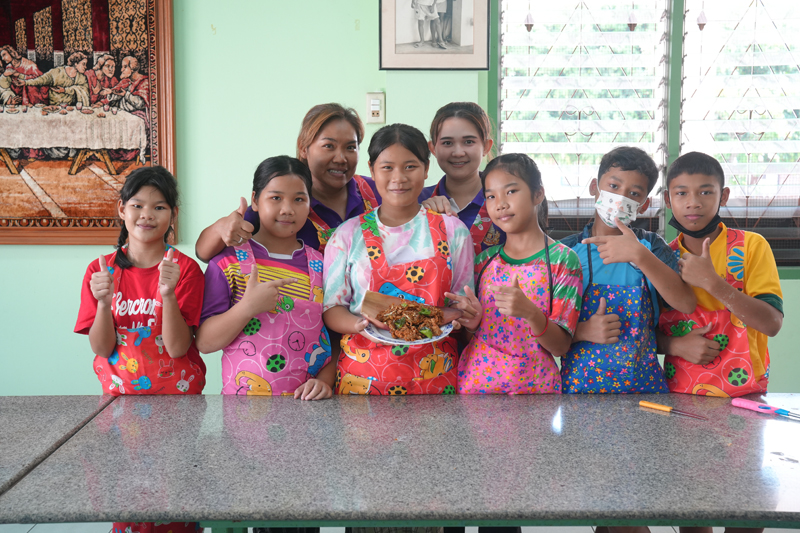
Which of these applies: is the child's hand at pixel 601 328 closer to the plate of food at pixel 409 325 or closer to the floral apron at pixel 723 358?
the floral apron at pixel 723 358

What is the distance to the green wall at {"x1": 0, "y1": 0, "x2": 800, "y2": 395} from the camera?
3.13 meters

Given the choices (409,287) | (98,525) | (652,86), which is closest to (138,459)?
(409,287)

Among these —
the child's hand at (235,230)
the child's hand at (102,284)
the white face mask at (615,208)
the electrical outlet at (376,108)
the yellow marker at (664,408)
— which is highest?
the electrical outlet at (376,108)

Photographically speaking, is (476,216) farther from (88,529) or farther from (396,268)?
(88,529)

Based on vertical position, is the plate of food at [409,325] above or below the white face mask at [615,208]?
below

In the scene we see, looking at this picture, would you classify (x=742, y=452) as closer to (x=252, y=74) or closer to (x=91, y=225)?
(x=252, y=74)

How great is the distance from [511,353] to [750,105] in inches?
112

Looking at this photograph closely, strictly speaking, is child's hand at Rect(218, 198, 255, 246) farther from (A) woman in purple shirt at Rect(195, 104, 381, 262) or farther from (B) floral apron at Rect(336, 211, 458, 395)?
(B) floral apron at Rect(336, 211, 458, 395)

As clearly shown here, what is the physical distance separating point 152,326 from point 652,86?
312cm

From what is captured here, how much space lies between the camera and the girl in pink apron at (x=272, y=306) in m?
1.44

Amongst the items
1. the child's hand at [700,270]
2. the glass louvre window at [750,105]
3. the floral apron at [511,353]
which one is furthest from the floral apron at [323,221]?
the glass louvre window at [750,105]

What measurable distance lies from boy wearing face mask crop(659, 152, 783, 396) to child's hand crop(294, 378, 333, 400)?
975 millimetres

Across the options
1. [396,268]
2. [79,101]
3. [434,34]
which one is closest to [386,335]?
[396,268]

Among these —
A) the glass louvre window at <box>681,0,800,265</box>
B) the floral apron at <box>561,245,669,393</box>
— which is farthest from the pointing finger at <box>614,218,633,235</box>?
the glass louvre window at <box>681,0,800,265</box>
